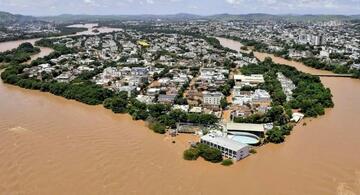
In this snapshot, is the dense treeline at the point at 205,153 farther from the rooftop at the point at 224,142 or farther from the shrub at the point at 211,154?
the rooftop at the point at 224,142

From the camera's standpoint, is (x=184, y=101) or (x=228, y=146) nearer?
(x=228, y=146)

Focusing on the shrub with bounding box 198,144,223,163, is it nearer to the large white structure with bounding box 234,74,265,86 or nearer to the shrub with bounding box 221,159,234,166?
the shrub with bounding box 221,159,234,166

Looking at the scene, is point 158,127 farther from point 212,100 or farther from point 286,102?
point 286,102

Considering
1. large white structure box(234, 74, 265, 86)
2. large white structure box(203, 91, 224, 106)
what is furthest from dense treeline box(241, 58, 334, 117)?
large white structure box(203, 91, 224, 106)

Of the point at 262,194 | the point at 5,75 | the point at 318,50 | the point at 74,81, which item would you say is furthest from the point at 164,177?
the point at 318,50

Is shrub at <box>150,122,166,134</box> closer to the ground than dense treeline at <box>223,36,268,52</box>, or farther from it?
closer to the ground

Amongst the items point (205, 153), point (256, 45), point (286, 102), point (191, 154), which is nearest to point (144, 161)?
point (191, 154)

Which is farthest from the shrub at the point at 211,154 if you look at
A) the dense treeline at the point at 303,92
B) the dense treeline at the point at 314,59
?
the dense treeline at the point at 314,59
